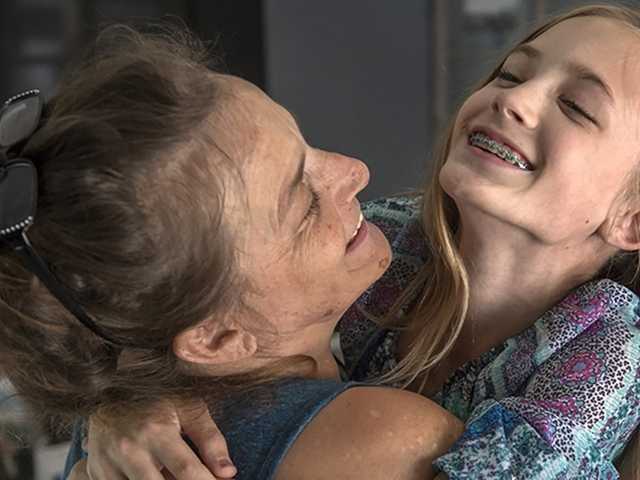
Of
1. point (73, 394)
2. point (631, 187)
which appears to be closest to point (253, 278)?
point (73, 394)

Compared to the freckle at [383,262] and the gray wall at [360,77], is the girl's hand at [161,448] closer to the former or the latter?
the freckle at [383,262]

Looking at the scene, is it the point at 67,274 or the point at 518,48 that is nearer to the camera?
the point at 67,274

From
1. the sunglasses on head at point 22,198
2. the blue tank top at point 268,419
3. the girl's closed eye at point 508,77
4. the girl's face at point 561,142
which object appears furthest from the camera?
the girl's closed eye at point 508,77

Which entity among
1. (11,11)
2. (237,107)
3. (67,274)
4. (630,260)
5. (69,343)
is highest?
(237,107)

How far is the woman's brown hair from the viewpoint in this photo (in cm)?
97

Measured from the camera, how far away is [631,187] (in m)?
1.38

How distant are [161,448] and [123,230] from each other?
0.28m

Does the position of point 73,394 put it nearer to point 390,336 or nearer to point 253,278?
point 253,278

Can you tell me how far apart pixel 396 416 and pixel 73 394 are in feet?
1.25

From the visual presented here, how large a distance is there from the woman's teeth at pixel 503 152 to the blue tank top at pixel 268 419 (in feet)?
1.32

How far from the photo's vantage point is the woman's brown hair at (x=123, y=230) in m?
0.97

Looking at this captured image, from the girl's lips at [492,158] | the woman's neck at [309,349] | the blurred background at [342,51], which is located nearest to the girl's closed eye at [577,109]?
the girl's lips at [492,158]

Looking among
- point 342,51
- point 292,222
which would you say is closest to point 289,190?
point 292,222

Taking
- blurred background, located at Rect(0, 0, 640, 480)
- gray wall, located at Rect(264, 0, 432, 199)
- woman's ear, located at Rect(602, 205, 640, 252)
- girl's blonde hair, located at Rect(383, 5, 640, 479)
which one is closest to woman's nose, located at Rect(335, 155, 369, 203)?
girl's blonde hair, located at Rect(383, 5, 640, 479)
